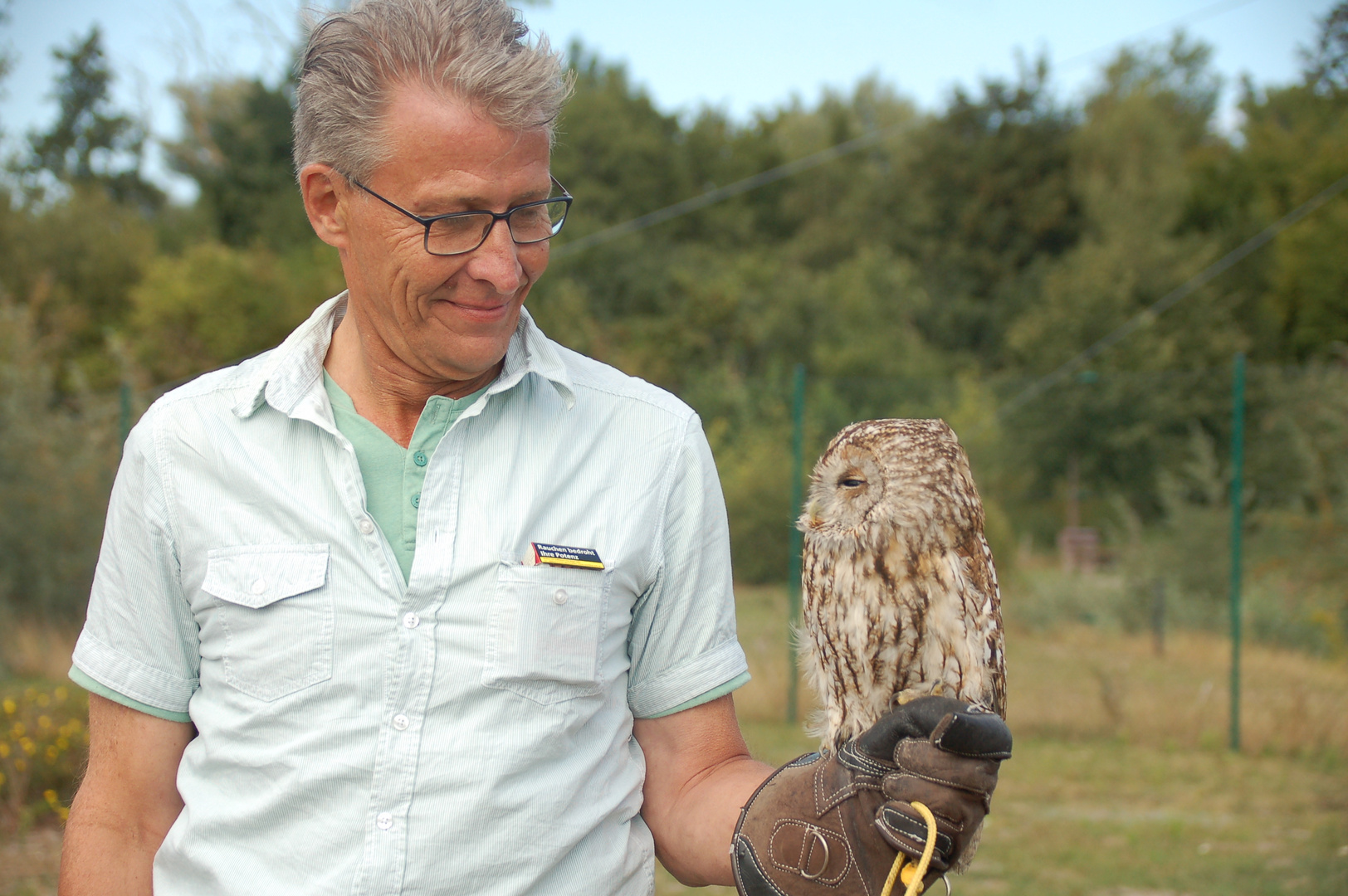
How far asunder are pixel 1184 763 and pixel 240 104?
64.9 feet

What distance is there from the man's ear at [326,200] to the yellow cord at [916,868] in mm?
1090

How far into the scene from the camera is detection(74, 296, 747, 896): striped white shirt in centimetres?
135

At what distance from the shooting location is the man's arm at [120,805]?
4.82ft

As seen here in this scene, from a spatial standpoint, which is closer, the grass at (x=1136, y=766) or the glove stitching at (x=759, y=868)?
the glove stitching at (x=759, y=868)

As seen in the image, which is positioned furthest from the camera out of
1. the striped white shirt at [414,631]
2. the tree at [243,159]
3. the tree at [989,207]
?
the tree at [989,207]

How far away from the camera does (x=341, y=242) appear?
1.53 meters

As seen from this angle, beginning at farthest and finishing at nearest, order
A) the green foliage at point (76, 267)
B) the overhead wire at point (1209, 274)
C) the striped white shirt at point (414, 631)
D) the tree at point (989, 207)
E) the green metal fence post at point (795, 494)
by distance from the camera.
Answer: the tree at point (989, 207), the green foliage at point (76, 267), the overhead wire at point (1209, 274), the green metal fence post at point (795, 494), the striped white shirt at point (414, 631)

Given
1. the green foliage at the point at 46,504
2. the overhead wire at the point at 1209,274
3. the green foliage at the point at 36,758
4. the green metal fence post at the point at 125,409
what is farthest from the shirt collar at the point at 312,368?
the overhead wire at the point at 1209,274

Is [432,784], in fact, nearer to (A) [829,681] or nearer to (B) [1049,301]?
(A) [829,681]

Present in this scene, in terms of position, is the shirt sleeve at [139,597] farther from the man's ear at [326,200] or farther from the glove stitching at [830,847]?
the glove stitching at [830,847]

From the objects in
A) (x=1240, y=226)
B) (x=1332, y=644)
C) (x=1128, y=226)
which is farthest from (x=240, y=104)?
(x=1332, y=644)

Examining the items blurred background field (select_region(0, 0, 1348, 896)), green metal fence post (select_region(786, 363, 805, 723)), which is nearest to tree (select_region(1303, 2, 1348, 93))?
blurred background field (select_region(0, 0, 1348, 896))

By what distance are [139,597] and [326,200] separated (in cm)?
60

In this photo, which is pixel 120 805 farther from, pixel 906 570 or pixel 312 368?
pixel 906 570
